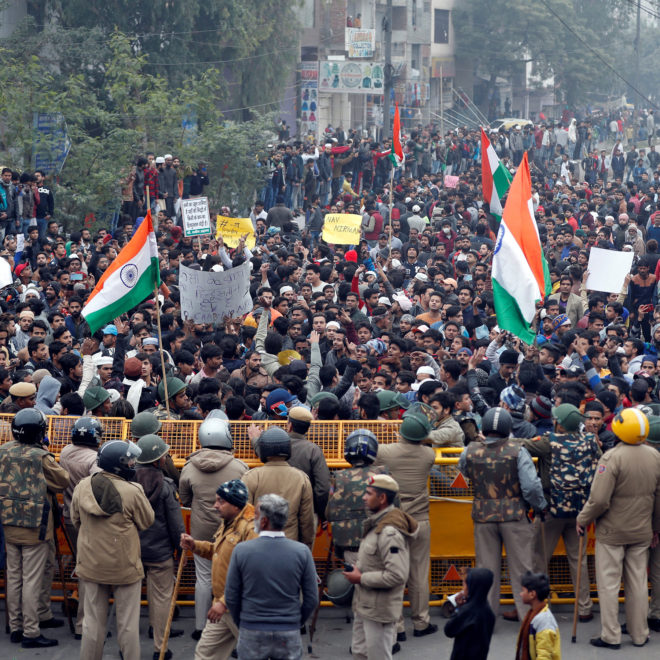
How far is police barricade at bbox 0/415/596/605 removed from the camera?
7754 millimetres

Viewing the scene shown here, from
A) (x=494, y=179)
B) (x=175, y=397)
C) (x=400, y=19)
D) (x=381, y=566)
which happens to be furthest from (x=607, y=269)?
(x=400, y=19)

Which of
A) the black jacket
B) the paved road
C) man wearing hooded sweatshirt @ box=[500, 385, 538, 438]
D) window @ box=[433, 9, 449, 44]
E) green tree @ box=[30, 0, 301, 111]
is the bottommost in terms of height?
the paved road

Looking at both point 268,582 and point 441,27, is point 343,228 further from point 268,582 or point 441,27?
point 441,27

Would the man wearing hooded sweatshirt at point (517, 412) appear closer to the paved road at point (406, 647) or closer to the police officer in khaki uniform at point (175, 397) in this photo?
the paved road at point (406, 647)

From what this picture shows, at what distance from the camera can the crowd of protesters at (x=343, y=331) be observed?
834cm

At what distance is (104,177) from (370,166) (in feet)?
32.7

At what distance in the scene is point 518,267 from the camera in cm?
993

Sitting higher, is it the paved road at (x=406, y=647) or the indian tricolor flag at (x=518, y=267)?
the indian tricolor flag at (x=518, y=267)

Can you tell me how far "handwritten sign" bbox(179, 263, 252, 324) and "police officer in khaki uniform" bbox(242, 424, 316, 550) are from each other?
526cm

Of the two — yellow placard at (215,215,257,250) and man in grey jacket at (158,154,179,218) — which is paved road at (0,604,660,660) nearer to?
yellow placard at (215,215,257,250)

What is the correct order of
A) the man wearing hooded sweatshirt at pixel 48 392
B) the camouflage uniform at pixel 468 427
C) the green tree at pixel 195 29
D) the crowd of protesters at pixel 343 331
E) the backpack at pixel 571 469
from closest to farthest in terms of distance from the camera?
the backpack at pixel 571 469, the camouflage uniform at pixel 468 427, the crowd of protesters at pixel 343 331, the man wearing hooded sweatshirt at pixel 48 392, the green tree at pixel 195 29

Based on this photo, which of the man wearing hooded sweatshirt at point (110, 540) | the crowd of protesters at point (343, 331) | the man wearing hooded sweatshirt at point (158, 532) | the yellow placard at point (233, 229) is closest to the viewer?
the man wearing hooded sweatshirt at point (110, 540)

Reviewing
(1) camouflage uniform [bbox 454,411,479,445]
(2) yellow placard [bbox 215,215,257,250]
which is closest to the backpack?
(1) camouflage uniform [bbox 454,411,479,445]

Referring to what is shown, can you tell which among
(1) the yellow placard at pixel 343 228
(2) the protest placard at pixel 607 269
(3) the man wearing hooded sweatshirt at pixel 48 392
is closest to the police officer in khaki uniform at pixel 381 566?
(3) the man wearing hooded sweatshirt at pixel 48 392
